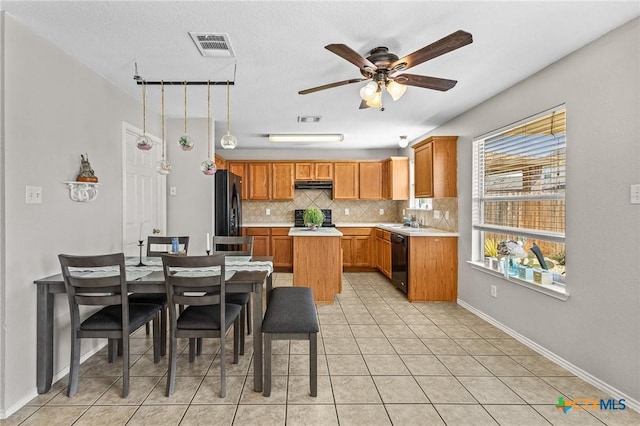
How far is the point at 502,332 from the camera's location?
3.38 m

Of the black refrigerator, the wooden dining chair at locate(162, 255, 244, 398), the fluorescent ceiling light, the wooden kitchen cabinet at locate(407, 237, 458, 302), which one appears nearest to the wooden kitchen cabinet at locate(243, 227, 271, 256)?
the black refrigerator

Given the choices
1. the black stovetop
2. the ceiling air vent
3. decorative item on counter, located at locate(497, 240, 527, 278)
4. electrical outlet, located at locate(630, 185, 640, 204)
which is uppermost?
the ceiling air vent

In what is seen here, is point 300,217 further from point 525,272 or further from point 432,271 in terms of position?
point 525,272

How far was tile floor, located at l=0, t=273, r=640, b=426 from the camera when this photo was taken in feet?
6.67

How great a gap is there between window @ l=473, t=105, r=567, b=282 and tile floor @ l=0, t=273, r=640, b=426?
0.95 m

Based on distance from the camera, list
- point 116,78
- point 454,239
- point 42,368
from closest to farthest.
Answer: point 42,368 → point 116,78 → point 454,239

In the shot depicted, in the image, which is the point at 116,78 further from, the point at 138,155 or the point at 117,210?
the point at 117,210

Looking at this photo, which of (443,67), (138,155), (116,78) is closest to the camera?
(443,67)

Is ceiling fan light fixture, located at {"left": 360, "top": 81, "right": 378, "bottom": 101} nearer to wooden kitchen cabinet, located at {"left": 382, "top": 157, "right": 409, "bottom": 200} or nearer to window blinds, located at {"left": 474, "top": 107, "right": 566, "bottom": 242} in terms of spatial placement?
window blinds, located at {"left": 474, "top": 107, "right": 566, "bottom": 242}

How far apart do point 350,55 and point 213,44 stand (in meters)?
1.06

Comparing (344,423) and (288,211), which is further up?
(288,211)

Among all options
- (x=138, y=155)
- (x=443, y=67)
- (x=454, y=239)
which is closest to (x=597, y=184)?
(x=443, y=67)

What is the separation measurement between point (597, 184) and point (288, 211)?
5.25 metres

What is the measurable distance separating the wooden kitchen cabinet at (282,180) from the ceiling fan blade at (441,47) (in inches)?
177
